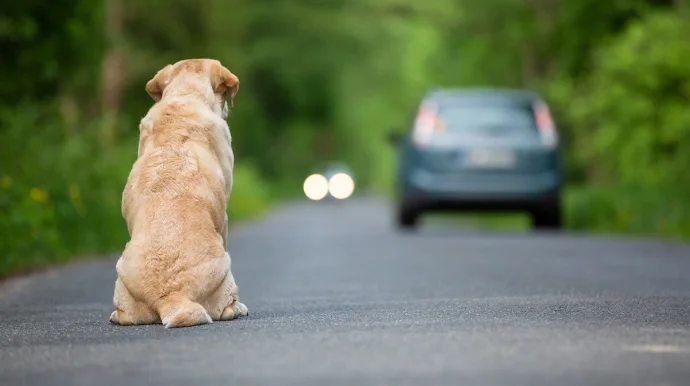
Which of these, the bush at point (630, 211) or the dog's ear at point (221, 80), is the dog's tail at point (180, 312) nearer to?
the dog's ear at point (221, 80)

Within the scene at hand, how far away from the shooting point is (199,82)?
8.34m

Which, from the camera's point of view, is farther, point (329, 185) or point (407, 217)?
point (329, 185)

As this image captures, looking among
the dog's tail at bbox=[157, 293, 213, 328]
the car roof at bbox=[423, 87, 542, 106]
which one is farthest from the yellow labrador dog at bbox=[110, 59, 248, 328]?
the car roof at bbox=[423, 87, 542, 106]

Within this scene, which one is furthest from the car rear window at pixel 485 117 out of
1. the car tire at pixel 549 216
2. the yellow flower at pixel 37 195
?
the yellow flower at pixel 37 195

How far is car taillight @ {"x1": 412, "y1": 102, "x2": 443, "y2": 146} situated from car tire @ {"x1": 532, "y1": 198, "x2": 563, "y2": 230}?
5.97ft

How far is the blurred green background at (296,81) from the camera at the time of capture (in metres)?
16.2

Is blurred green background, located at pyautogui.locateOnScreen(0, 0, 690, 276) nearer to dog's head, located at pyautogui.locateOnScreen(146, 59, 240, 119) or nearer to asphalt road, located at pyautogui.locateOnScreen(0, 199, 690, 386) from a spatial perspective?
asphalt road, located at pyautogui.locateOnScreen(0, 199, 690, 386)

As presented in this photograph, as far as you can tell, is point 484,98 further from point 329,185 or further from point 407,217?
point 329,185

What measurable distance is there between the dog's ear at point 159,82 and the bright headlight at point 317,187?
55.6m

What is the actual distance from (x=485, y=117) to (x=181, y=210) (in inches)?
482

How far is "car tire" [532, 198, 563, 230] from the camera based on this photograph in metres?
19.6

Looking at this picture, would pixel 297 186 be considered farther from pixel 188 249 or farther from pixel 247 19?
pixel 188 249

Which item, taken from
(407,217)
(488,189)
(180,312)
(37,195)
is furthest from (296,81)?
(180,312)

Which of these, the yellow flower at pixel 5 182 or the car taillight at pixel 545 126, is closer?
the yellow flower at pixel 5 182
